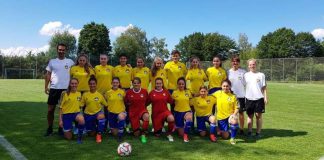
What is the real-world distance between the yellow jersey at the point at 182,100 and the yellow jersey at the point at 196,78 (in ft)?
1.85

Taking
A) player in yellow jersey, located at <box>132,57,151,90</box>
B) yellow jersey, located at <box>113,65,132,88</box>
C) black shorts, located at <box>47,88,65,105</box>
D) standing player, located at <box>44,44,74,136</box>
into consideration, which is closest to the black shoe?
standing player, located at <box>44,44,74,136</box>

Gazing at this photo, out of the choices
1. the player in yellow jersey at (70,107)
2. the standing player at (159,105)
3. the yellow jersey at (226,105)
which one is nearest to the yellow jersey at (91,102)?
the player in yellow jersey at (70,107)

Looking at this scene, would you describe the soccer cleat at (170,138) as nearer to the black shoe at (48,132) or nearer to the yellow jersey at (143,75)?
the yellow jersey at (143,75)

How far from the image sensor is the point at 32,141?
6.88 m

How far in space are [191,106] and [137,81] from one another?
1423 mm

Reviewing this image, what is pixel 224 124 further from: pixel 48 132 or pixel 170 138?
pixel 48 132

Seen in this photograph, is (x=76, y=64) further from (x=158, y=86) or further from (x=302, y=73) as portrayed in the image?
(x=302, y=73)

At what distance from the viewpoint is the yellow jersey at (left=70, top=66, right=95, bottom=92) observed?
769 cm

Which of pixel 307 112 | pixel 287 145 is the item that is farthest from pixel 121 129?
pixel 307 112

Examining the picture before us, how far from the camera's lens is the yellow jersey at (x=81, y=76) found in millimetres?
7691

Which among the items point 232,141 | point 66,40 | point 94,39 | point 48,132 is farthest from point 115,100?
point 66,40

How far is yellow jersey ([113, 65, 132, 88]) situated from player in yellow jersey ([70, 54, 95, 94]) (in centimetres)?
74

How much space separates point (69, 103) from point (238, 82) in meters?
A: 3.82

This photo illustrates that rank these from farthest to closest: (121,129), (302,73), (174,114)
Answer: (302,73) → (174,114) → (121,129)
